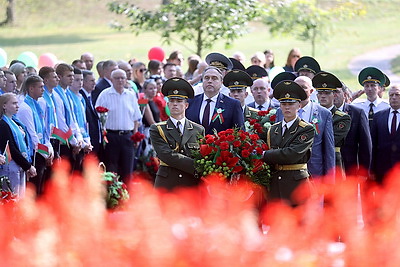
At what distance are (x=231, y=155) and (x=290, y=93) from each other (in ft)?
3.06

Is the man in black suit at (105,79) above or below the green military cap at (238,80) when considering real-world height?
below

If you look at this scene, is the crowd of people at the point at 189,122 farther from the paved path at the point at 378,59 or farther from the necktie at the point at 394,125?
the paved path at the point at 378,59

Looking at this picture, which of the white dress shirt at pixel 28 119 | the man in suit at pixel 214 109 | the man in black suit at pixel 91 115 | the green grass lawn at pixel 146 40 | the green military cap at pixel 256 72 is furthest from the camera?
the green grass lawn at pixel 146 40

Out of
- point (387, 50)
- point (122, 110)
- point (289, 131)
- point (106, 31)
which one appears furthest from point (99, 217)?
point (106, 31)

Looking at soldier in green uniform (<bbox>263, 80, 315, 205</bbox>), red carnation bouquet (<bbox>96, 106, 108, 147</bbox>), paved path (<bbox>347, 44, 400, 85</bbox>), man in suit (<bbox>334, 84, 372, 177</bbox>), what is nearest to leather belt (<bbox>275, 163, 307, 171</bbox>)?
soldier in green uniform (<bbox>263, 80, 315, 205</bbox>)

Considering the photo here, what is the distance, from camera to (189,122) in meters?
9.39

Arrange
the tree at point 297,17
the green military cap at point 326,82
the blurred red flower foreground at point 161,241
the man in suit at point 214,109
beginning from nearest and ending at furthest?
the blurred red flower foreground at point 161,241, the man in suit at point 214,109, the green military cap at point 326,82, the tree at point 297,17

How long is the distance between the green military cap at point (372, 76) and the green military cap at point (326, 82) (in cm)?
168

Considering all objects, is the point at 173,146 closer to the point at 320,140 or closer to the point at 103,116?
the point at 320,140

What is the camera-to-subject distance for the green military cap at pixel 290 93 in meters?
9.17

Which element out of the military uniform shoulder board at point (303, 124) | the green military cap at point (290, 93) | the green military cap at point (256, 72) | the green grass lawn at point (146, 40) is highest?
the green military cap at point (290, 93)

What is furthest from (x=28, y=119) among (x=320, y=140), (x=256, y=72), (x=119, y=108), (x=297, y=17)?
(x=297, y=17)

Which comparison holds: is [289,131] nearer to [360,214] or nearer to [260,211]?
[260,211]

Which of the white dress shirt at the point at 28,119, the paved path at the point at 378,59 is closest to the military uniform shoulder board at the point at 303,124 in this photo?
the white dress shirt at the point at 28,119
